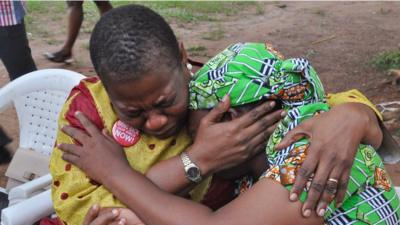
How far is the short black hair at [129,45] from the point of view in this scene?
1.68m

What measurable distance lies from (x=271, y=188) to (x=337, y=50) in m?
6.00

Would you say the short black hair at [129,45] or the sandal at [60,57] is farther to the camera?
the sandal at [60,57]

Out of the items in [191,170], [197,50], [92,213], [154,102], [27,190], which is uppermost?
[154,102]

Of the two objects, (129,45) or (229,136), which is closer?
(129,45)

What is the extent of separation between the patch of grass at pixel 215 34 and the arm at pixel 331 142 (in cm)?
636

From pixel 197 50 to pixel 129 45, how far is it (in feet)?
19.1

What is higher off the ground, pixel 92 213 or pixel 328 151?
pixel 328 151

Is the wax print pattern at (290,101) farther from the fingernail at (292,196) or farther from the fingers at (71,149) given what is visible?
the fingers at (71,149)

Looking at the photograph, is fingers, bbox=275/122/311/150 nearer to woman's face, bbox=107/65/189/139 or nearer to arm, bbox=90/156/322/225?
arm, bbox=90/156/322/225

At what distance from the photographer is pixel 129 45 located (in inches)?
65.7

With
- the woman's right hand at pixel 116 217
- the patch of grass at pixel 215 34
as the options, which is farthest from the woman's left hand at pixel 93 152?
the patch of grass at pixel 215 34

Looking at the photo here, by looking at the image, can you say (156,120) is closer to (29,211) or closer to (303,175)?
(303,175)

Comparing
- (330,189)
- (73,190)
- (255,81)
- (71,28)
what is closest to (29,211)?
(73,190)

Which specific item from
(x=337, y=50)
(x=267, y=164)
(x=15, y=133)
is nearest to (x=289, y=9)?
(x=337, y=50)
